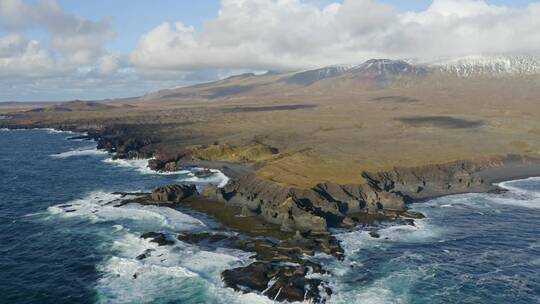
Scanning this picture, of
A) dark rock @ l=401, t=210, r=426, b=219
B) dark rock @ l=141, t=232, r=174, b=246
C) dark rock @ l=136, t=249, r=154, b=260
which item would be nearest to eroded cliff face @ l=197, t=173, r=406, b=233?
dark rock @ l=401, t=210, r=426, b=219

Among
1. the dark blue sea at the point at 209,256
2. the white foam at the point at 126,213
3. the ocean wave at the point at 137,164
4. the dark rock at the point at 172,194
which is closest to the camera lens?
the dark blue sea at the point at 209,256

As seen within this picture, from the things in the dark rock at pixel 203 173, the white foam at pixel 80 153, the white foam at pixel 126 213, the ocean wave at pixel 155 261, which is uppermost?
the white foam at pixel 80 153

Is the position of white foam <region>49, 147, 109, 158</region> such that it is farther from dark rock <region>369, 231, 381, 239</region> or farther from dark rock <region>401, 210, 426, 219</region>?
dark rock <region>369, 231, 381, 239</region>

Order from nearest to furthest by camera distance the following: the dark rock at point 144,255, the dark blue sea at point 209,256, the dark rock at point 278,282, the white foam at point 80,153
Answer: the dark rock at point 278,282, the dark blue sea at point 209,256, the dark rock at point 144,255, the white foam at point 80,153

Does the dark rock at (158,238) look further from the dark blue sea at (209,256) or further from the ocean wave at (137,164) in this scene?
the ocean wave at (137,164)

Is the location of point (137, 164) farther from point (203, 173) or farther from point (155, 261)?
point (155, 261)

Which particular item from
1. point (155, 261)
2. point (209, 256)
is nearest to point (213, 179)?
point (209, 256)

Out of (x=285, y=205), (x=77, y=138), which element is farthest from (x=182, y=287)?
(x=77, y=138)

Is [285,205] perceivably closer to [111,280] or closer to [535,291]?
[111,280]

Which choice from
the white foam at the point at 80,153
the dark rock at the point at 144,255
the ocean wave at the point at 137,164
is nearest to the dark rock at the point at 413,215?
the dark rock at the point at 144,255
